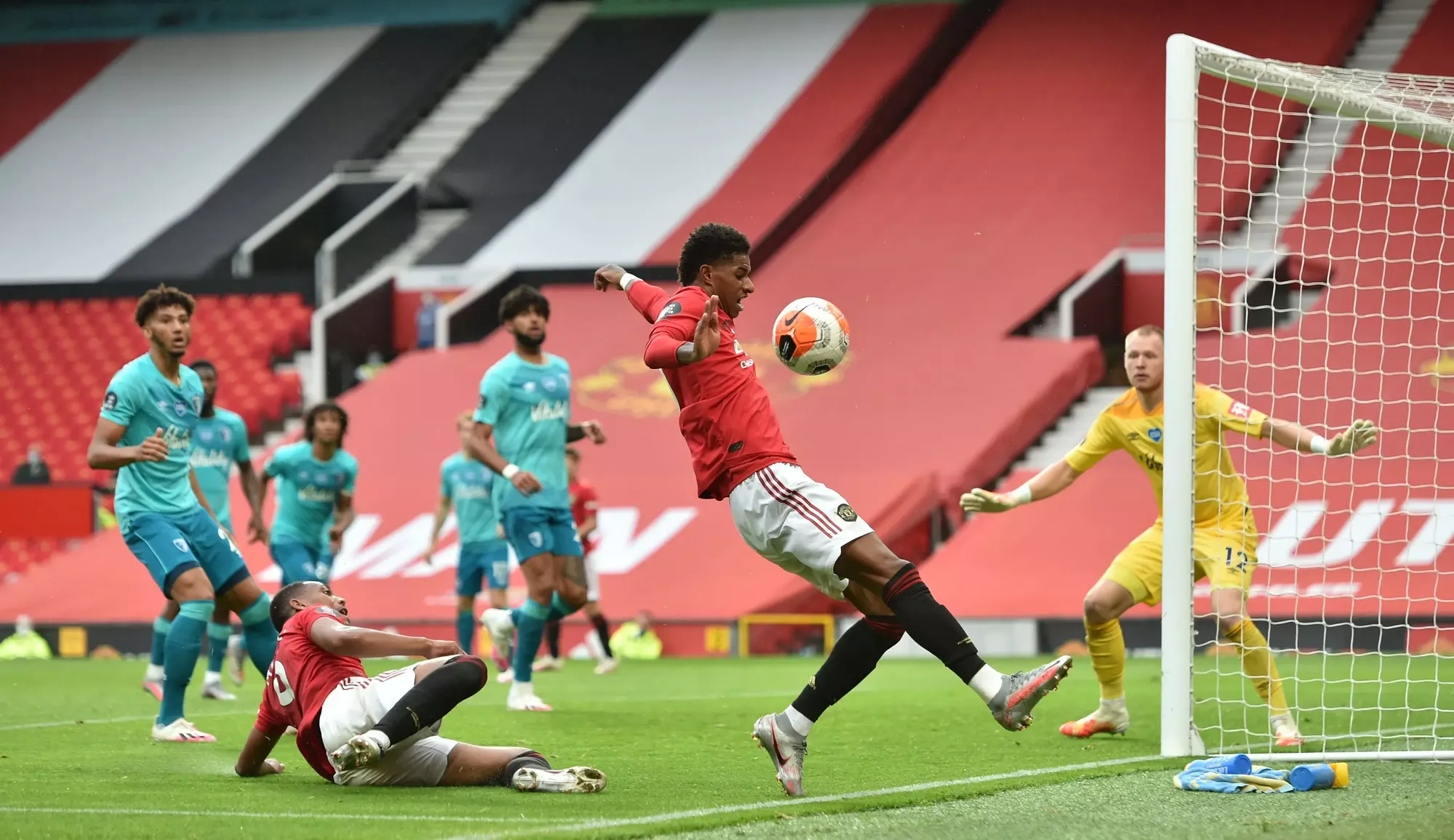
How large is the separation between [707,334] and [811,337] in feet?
1.74

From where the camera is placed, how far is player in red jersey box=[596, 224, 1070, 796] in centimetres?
546

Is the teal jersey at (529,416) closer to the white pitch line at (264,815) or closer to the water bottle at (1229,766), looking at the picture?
the white pitch line at (264,815)

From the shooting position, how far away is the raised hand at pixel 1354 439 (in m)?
6.48

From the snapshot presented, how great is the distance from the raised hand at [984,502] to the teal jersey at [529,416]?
368 cm

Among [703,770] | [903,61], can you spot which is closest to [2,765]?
[703,770]

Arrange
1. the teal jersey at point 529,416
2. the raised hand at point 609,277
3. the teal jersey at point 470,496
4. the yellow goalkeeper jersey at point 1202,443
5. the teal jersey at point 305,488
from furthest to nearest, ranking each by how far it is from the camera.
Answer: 1. the teal jersey at point 470,496
2. the teal jersey at point 305,488
3. the teal jersey at point 529,416
4. the yellow goalkeeper jersey at point 1202,443
5. the raised hand at point 609,277

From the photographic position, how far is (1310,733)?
8117 millimetres

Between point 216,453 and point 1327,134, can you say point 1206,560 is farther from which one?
point 1327,134

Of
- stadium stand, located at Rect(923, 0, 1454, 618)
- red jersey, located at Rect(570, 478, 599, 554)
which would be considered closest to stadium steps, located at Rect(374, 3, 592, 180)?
red jersey, located at Rect(570, 478, 599, 554)

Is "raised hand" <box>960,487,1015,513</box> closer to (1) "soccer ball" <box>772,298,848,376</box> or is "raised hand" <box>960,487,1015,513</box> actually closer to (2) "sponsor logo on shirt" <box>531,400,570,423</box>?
(1) "soccer ball" <box>772,298,848,376</box>

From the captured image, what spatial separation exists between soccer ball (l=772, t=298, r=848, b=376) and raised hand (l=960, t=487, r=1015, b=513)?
3.99 ft

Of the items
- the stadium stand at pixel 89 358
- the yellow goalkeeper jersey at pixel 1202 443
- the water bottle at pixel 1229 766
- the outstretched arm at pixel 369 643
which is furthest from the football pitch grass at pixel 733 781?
the stadium stand at pixel 89 358

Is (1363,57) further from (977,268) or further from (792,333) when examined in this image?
(792,333)

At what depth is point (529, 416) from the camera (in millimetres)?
10180
